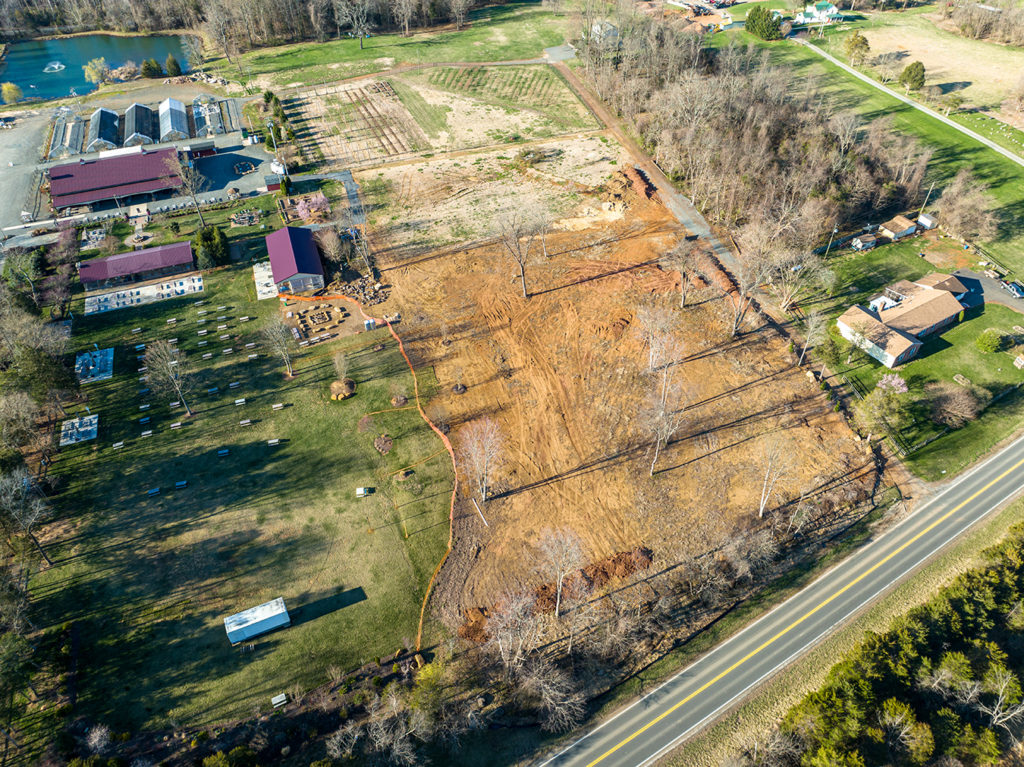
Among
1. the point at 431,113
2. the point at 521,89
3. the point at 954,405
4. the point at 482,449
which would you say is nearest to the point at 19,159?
the point at 431,113

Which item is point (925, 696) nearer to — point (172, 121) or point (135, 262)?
point (135, 262)

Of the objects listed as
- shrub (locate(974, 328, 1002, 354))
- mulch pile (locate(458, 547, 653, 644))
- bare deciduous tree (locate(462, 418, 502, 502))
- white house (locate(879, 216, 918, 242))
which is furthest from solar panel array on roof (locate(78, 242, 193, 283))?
shrub (locate(974, 328, 1002, 354))

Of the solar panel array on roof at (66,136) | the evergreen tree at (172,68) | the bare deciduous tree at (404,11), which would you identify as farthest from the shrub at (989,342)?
A: the evergreen tree at (172,68)

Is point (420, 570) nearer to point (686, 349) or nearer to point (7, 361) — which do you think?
point (686, 349)

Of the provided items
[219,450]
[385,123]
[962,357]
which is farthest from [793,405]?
[385,123]

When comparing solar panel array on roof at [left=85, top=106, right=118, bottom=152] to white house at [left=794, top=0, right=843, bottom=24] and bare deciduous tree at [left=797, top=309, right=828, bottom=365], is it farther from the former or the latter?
white house at [left=794, top=0, right=843, bottom=24]

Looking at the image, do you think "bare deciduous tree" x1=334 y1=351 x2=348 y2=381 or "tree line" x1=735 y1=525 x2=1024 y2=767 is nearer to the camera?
"tree line" x1=735 y1=525 x2=1024 y2=767

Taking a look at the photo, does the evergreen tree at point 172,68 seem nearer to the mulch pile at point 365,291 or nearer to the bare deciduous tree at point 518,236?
the mulch pile at point 365,291
